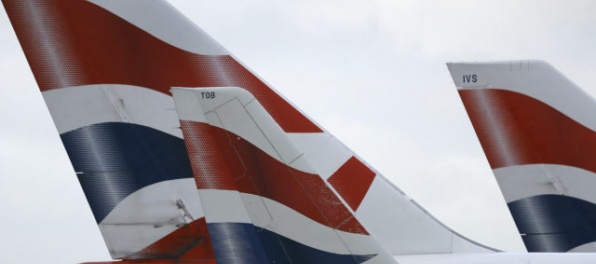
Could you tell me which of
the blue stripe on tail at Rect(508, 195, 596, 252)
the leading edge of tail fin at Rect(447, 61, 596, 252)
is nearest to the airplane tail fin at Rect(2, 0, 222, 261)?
the leading edge of tail fin at Rect(447, 61, 596, 252)

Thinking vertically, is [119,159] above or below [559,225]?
above

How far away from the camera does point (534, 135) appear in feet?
68.5

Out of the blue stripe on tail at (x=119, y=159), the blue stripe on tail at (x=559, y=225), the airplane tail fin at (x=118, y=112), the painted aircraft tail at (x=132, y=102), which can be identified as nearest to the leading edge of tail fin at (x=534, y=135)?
the blue stripe on tail at (x=559, y=225)

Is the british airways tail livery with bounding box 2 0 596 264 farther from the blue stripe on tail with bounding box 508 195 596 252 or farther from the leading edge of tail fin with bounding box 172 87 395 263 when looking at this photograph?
the leading edge of tail fin with bounding box 172 87 395 263

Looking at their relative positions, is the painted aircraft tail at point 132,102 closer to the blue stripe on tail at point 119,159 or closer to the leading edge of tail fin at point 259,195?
the blue stripe on tail at point 119,159

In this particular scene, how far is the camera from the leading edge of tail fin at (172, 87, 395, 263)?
46.4 ft

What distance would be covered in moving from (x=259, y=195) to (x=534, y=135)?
25.4 ft

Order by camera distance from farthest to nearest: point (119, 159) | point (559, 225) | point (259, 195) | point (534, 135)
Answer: point (534, 135) → point (559, 225) → point (119, 159) → point (259, 195)


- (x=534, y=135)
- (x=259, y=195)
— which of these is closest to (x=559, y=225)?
(x=534, y=135)

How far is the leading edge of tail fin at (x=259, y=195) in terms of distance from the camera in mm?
14156

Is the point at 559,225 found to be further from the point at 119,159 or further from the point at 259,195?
the point at 259,195

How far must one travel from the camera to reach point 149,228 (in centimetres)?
1811

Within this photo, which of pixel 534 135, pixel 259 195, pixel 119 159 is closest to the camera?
pixel 259 195

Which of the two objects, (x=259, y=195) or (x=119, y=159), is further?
(x=119, y=159)
